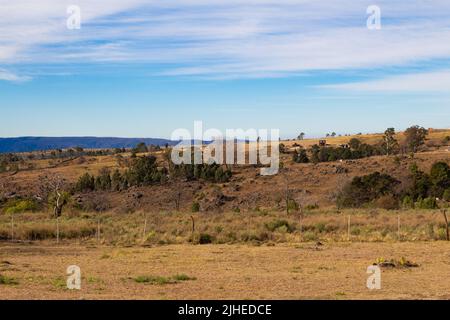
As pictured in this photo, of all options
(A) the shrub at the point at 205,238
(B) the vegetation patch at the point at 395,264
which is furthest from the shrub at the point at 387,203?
(B) the vegetation patch at the point at 395,264

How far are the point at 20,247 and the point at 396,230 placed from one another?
1985cm

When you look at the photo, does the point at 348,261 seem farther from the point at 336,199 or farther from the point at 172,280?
the point at 336,199

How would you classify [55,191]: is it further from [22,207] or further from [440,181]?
[440,181]

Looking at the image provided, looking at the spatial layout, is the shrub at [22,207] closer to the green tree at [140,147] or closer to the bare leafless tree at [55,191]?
the bare leafless tree at [55,191]

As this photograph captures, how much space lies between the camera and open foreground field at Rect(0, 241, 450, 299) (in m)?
15.9

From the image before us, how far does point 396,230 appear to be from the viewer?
34750mm

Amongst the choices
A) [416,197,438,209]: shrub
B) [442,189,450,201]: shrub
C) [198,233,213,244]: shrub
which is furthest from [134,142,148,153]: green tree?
[198,233,213,244]: shrub

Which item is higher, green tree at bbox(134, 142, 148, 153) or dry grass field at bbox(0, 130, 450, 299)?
green tree at bbox(134, 142, 148, 153)

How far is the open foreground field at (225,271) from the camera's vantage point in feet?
52.0

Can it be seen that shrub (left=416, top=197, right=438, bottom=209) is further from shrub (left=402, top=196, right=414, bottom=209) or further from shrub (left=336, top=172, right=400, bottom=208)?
shrub (left=336, top=172, right=400, bottom=208)

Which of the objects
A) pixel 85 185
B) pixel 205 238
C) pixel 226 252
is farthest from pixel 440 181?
pixel 85 185
